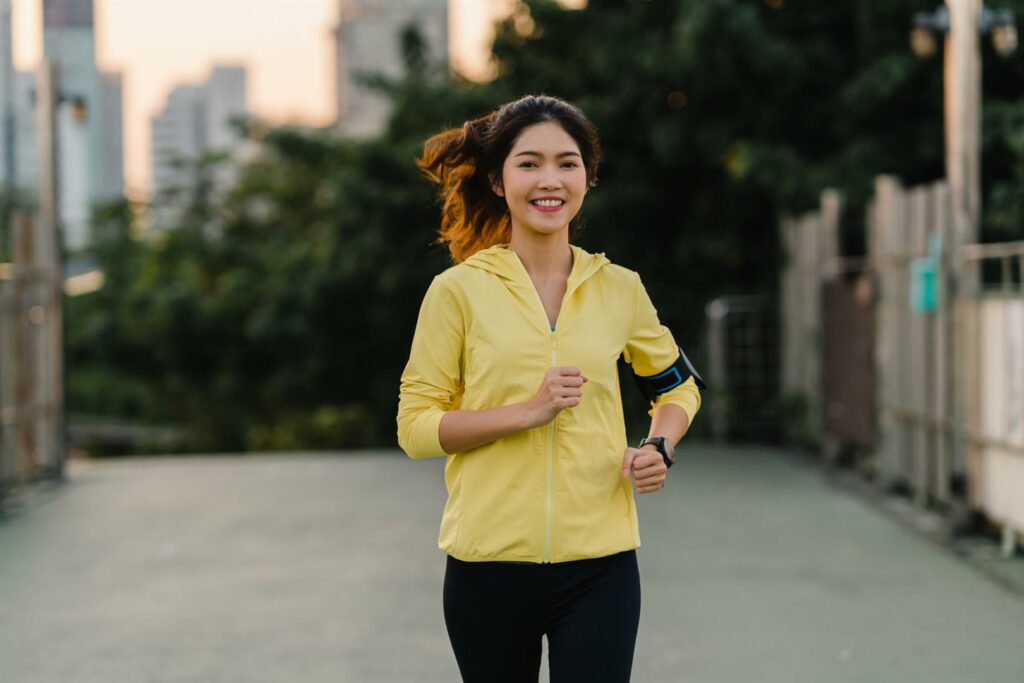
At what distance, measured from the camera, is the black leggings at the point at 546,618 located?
289 centimetres

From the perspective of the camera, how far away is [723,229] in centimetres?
1567

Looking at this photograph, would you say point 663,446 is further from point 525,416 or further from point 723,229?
point 723,229

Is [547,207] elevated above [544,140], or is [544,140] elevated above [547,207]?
[544,140]

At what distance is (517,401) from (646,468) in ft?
0.95

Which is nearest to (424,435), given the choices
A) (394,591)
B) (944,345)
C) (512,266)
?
(512,266)

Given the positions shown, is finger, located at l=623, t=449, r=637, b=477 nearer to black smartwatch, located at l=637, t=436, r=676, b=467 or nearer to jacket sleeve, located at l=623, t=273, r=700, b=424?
black smartwatch, located at l=637, t=436, r=676, b=467

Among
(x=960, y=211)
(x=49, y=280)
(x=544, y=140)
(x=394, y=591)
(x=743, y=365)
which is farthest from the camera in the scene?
(x=743, y=365)

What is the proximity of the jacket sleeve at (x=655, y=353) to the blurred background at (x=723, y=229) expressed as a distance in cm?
473

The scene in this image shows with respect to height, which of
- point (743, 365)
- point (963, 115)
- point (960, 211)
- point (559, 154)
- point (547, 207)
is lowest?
point (743, 365)

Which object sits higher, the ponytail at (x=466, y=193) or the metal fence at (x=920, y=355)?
the ponytail at (x=466, y=193)

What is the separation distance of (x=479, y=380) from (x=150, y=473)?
10.7m

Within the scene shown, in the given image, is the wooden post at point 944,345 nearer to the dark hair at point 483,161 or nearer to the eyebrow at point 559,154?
the dark hair at point 483,161

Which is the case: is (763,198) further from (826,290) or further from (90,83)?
(90,83)

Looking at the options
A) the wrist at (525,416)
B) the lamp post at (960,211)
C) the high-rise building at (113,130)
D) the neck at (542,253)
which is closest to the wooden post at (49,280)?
the lamp post at (960,211)
